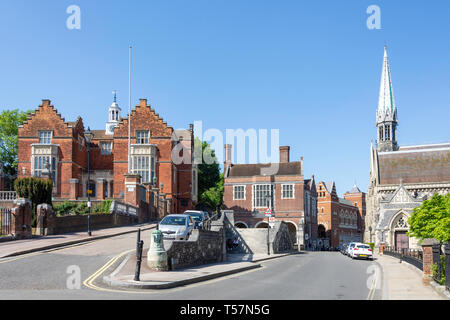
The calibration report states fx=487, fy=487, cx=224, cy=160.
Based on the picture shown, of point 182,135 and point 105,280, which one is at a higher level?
point 182,135

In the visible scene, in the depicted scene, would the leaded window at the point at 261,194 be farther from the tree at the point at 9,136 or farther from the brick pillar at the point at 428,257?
the brick pillar at the point at 428,257

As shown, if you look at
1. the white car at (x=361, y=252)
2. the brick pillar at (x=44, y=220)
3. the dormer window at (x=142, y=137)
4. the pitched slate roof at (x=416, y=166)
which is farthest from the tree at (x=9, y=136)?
the pitched slate roof at (x=416, y=166)

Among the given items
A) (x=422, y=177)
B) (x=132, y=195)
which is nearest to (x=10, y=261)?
(x=132, y=195)

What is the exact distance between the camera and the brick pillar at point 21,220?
85.9ft

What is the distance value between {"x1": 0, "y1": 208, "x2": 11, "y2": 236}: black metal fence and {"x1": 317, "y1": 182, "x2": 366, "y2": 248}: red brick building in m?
73.9

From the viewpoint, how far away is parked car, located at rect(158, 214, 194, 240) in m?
23.7

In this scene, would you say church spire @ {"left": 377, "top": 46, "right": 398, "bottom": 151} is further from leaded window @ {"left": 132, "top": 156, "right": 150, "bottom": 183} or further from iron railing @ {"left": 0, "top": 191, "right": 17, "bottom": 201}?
iron railing @ {"left": 0, "top": 191, "right": 17, "bottom": 201}

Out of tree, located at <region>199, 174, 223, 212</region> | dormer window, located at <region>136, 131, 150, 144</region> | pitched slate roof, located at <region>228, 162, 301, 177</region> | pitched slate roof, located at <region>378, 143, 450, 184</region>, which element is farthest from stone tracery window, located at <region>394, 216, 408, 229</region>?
dormer window, located at <region>136, 131, 150, 144</region>

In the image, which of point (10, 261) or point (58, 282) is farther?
point (10, 261)

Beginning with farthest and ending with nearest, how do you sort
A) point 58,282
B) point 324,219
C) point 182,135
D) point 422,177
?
point 324,219 → point 422,177 → point 182,135 → point 58,282

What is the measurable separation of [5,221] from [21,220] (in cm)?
96

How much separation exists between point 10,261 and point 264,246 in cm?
2496

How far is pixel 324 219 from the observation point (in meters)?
98.8
